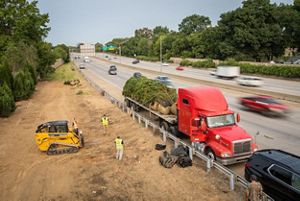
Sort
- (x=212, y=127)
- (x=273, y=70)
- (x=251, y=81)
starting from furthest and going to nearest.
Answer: (x=273, y=70) → (x=251, y=81) → (x=212, y=127)

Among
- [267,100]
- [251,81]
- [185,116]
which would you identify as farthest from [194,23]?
[185,116]

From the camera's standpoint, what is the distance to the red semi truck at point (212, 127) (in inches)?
525

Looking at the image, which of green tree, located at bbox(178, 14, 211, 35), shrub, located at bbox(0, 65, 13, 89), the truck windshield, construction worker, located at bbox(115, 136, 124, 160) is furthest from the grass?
green tree, located at bbox(178, 14, 211, 35)

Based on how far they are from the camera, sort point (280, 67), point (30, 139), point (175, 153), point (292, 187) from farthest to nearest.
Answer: point (280, 67) → point (30, 139) → point (175, 153) → point (292, 187)

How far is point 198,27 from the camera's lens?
144750mm

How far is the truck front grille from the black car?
67.5 inches

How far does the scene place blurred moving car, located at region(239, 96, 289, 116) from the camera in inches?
940

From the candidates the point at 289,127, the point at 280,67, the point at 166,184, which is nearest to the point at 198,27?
the point at 280,67

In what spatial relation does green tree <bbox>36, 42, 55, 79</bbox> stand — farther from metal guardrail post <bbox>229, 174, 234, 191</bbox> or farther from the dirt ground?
metal guardrail post <bbox>229, 174, 234, 191</bbox>

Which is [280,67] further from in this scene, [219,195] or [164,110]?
[219,195]

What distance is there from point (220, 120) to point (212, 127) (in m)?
0.65

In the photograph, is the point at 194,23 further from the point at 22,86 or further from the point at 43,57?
the point at 22,86

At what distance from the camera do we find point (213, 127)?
47.7ft

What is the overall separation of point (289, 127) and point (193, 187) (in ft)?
38.9
